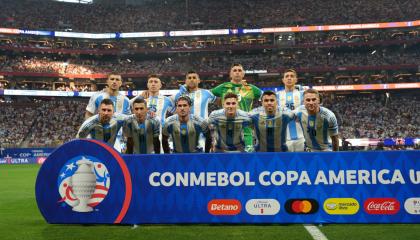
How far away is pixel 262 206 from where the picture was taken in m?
5.39

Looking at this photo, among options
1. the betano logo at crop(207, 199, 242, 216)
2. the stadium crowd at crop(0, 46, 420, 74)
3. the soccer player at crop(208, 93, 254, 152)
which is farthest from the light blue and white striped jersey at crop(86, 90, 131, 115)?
the stadium crowd at crop(0, 46, 420, 74)

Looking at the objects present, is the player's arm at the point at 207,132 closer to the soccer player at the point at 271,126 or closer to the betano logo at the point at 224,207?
the soccer player at the point at 271,126

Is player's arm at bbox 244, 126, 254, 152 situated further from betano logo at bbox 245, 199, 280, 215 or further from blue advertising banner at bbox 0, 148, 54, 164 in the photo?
blue advertising banner at bbox 0, 148, 54, 164

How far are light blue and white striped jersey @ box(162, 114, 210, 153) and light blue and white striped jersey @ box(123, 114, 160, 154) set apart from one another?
257 mm

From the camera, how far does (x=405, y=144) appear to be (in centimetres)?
3412

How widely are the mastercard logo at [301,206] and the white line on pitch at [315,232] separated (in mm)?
206

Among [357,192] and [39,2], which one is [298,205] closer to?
[357,192]

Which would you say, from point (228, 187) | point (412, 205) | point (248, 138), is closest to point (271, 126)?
point (248, 138)

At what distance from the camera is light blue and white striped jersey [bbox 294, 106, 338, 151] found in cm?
670

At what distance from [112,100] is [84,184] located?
3.40 metres

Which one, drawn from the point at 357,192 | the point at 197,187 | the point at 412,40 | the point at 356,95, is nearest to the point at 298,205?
the point at 357,192

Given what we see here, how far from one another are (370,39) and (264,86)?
1569 centimetres

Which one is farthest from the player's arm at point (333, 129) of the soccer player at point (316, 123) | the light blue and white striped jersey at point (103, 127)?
the light blue and white striped jersey at point (103, 127)

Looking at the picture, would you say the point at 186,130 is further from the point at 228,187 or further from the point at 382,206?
the point at 382,206
